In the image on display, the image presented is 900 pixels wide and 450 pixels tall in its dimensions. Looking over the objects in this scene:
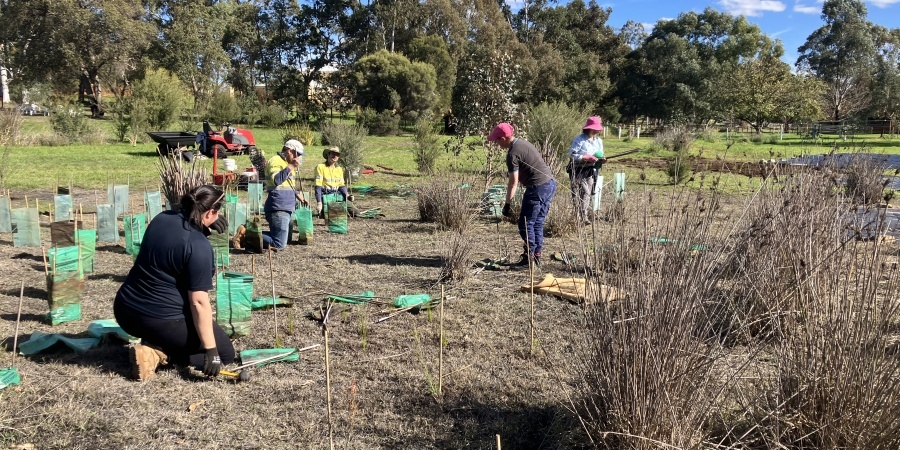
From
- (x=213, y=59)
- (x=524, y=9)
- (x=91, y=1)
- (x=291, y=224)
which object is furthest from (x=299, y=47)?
(x=291, y=224)

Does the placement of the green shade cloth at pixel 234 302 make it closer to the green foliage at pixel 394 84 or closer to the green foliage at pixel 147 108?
the green foliage at pixel 147 108

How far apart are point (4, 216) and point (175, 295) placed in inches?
185

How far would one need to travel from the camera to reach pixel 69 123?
17875 millimetres

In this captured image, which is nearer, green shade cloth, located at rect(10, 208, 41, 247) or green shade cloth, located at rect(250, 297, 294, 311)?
green shade cloth, located at rect(250, 297, 294, 311)

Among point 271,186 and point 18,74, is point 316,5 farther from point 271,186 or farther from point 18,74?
point 271,186

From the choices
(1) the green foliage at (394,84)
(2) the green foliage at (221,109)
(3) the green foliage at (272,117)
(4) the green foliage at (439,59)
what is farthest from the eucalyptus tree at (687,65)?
(2) the green foliage at (221,109)

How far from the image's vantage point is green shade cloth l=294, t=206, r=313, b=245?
6.77 meters

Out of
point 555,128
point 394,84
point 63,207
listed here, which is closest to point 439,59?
point 394,84

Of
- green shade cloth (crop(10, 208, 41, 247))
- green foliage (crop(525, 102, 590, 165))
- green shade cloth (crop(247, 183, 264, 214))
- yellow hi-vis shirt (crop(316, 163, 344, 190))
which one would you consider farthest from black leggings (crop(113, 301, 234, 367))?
green foliage (crop(525, 102, 590, 165))

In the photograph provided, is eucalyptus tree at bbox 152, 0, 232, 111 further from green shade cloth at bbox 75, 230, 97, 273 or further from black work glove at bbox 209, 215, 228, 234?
black work glove at bbox 209, 215, 228, 234

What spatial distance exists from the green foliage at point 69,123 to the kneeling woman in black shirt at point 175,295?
1713 centimetres

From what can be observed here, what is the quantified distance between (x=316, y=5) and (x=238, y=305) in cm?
3789

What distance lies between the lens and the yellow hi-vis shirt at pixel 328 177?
27.5 ft

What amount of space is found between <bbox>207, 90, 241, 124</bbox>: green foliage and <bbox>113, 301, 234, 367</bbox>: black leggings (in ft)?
82.7
